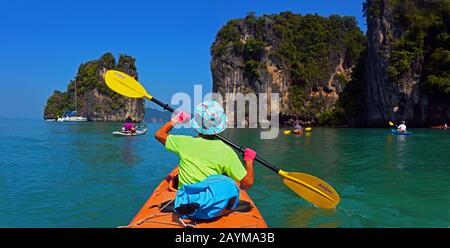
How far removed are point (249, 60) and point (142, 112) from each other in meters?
58.8

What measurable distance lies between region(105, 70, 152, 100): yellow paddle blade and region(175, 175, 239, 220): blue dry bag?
339 cm

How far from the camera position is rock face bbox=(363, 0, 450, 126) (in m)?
39.6

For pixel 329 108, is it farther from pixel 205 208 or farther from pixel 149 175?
pixel 205 208

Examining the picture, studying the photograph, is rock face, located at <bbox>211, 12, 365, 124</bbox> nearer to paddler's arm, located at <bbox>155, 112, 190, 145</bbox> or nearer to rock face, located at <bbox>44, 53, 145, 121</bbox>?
rock face, located at <bbox>44, 53, 145, 121</bbox>

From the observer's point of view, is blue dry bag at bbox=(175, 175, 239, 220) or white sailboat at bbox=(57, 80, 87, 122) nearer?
blue dry bag at bbox=(175, 175, 239, 220)

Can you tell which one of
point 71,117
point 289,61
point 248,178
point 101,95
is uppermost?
point 289,61

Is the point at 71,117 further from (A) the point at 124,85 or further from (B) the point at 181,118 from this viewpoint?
(B) the point at 181,118

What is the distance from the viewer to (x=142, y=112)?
11006cm

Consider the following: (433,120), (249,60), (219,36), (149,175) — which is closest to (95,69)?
(219,36)

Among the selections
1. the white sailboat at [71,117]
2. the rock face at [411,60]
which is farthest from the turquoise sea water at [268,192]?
the white sailboat at [71,117]

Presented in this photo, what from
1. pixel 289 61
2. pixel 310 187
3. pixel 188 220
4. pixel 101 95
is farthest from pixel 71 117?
pixel 188 220

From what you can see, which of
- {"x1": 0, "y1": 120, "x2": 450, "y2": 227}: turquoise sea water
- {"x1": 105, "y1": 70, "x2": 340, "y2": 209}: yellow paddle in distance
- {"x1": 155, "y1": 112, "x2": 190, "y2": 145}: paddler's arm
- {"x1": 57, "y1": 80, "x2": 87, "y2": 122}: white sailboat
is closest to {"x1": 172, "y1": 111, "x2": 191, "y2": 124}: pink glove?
{"x1": 155, "y1": 112, "x2": 190, "y2": 145}: paddler's arm

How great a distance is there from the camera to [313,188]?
5.46 m

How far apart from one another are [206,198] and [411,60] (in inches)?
1673
